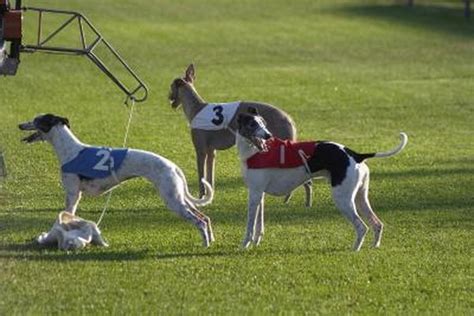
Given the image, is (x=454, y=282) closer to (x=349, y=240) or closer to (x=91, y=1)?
(x=349, y=240)

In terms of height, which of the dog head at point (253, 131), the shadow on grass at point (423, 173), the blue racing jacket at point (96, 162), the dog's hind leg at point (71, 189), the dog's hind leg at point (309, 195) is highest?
the dog head at point (253, 131)

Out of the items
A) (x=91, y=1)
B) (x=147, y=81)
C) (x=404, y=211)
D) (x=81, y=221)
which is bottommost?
(x=91, y=1)

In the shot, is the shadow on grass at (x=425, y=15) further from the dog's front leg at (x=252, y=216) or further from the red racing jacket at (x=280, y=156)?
the dog's front leg at (x=252, y=216)

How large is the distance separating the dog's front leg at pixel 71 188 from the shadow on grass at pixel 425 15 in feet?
120

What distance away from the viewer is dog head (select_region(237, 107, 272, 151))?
532 inches

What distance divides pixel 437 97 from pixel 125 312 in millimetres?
21900

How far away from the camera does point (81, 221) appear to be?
524 inches

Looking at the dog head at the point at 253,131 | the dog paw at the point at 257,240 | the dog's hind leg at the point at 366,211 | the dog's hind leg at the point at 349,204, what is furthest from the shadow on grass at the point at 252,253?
the dog head at the point at 253,131

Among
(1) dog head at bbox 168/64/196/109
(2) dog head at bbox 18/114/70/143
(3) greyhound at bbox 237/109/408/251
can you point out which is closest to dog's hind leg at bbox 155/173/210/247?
(3) greyhound at bbox 237/109/408/251

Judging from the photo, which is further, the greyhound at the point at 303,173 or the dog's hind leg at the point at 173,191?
the greyhound at the point at 303,173

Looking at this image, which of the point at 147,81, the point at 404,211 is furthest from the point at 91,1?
the point at 404,211

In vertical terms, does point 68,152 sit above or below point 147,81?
above

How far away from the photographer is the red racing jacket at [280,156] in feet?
44.3

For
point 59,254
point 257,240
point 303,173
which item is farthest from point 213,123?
point 59,254
